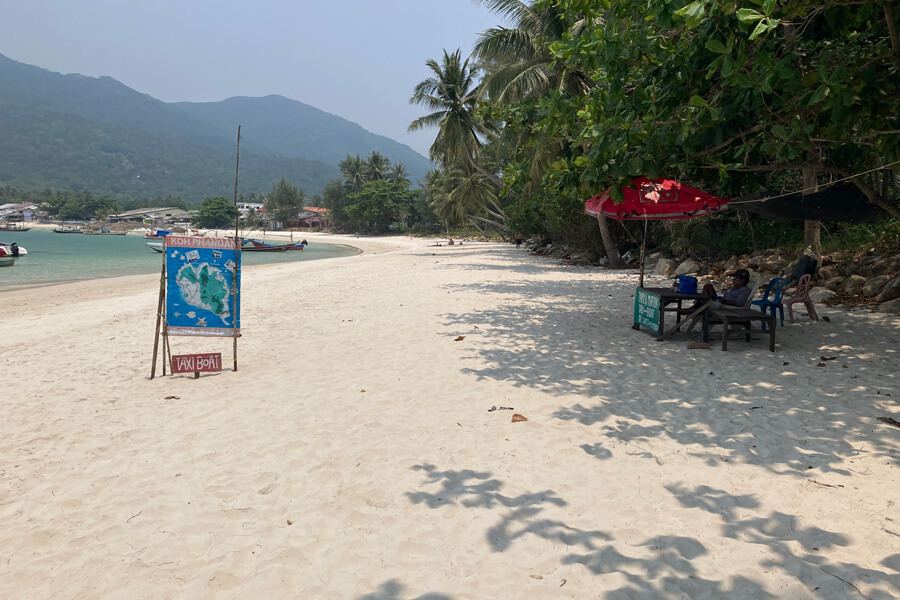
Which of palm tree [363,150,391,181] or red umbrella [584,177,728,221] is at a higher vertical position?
palm tree [363,150,391,181]

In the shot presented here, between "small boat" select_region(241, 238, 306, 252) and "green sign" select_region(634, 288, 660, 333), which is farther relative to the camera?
"small boat" select_region(241, 238, 306, 252)

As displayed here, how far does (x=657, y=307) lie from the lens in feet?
24.2

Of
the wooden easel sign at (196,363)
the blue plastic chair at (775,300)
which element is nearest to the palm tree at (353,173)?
the blue plastic chair at (775,300)

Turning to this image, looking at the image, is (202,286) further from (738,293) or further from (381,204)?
(381,204)

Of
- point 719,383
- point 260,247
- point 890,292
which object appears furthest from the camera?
point 260,247

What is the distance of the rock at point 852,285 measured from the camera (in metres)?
9.92

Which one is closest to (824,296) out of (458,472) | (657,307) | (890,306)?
(890,306)

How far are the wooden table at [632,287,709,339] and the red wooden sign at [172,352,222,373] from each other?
18.9 feet

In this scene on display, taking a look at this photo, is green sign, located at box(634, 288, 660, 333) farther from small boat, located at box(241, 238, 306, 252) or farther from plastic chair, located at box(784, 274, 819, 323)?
small boat, located at box(241, 238, 306, 252)

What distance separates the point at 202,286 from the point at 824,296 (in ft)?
35.1

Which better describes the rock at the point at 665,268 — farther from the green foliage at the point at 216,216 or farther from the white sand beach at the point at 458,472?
the green foliage at the point at 216,216

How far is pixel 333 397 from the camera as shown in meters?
5.11

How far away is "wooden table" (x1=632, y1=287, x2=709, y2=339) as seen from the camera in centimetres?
701

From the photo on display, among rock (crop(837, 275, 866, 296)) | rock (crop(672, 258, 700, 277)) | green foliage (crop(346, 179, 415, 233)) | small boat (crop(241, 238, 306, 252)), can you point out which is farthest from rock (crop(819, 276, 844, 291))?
green foliage (crop(346, 179, 415, 233))
